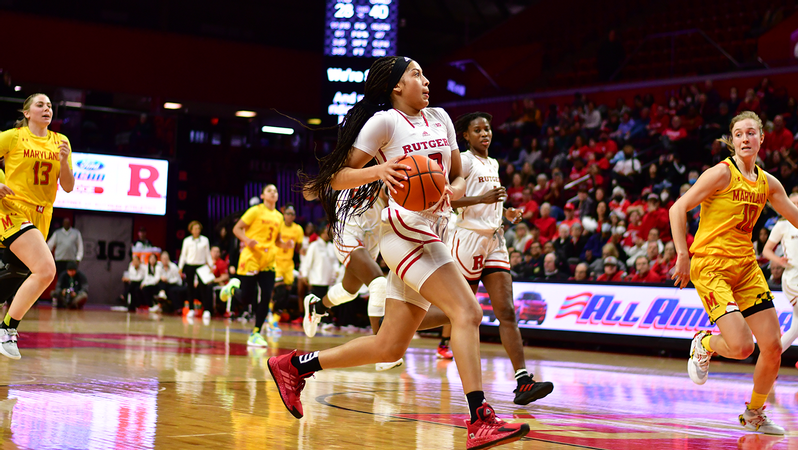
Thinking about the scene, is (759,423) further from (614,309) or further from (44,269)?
(614,309)

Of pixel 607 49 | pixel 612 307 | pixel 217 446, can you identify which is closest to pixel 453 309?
pixel 217 446

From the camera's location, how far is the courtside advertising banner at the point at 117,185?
20.8 metres

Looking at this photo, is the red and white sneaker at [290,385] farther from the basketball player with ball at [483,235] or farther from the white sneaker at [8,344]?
the white sneaker at [8,344]

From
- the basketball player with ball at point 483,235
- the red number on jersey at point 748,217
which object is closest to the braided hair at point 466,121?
the basketball player with ball at point 483,235

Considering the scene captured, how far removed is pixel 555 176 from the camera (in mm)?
16438

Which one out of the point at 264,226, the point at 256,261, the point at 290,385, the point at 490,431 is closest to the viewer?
the point at 490,431

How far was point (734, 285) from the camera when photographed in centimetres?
523

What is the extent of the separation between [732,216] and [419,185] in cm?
237

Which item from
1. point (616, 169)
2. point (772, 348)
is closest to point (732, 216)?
point (772, 348)

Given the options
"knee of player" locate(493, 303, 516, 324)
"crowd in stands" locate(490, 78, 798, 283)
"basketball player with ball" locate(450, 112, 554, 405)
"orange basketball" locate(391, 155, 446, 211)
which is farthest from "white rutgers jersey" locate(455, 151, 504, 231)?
"crowd in stands" locate(490, 78, 798, 283)

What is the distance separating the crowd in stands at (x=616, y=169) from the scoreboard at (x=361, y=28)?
349 centimetres

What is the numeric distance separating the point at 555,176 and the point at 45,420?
13.3 metres

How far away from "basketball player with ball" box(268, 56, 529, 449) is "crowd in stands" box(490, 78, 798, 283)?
8289 mm

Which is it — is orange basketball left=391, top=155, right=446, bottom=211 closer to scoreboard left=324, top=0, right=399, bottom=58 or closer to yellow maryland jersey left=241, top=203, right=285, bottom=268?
yellow maryland jersey left=241, top=203, right=285, bottom=268
